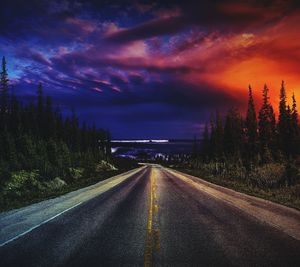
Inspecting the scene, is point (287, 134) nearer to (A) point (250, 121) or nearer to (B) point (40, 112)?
(A) point (250, 121)

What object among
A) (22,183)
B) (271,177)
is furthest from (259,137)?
(22,183)

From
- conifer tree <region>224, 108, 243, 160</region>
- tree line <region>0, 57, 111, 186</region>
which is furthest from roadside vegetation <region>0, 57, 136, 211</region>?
conifer tree <region>224, 108, 243, 160</region>

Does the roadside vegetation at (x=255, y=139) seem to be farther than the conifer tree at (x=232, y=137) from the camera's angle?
No

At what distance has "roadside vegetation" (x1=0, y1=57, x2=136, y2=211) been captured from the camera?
24.1 m

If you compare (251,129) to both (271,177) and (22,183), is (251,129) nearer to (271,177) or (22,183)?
(271,177)

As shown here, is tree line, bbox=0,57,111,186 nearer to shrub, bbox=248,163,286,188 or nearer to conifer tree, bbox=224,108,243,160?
shrub, bbox=248,163,286,188

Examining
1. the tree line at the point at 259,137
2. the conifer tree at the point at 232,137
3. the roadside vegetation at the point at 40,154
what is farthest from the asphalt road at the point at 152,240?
the conifer tree at the point at 232,137

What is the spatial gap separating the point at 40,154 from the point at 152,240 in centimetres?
3726

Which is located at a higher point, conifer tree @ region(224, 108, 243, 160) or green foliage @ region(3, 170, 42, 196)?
conifer tree @ region(224, 108, 243, 160)

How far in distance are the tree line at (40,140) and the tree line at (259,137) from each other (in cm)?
2679

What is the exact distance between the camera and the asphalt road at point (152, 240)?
7344mm

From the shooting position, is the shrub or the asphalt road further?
the shrub

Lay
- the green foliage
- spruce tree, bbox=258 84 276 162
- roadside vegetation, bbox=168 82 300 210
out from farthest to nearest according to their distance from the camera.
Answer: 1. spruce tree, bbox=258 84 276 162
2. roadside vegetation, bbox=168 82 300 210
3. the green foliage

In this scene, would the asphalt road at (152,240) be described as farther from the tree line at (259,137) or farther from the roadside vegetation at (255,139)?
the tree line at (259,137)
